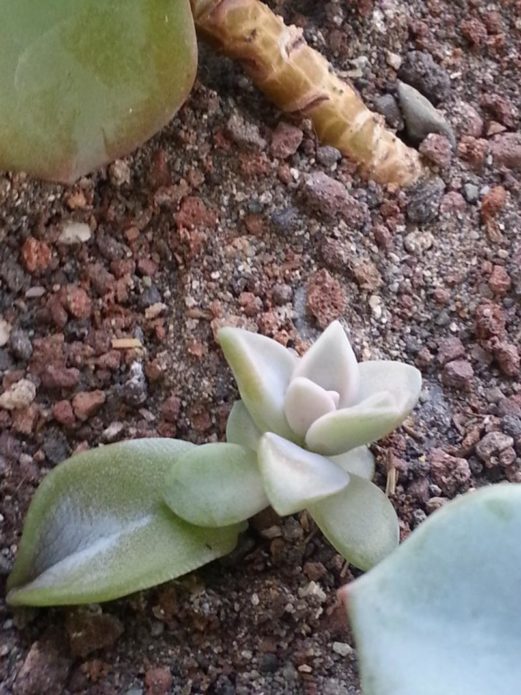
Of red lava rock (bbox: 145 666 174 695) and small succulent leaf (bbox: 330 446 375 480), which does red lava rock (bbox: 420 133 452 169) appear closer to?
small succulent leaf (bbox: 330 446 375 480)

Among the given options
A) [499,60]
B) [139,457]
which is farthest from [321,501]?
[499,60]

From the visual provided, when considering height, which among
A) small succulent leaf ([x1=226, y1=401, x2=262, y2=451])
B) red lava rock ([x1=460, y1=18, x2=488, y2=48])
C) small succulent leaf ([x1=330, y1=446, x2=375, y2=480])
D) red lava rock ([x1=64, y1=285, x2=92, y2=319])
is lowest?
red lava rock ([x1=64, y1=285, x2=92, y2=319])

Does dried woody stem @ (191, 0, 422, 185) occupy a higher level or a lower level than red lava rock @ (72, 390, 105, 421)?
higher

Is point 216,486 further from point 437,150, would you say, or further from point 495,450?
point 437,150

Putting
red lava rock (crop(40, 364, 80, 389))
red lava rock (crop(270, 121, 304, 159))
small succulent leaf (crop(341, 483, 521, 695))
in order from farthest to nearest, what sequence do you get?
red lava rock (crop(270, 121, 304, 159))
red lava rock (crop(40, 364, 80, 389))
small succulent leaf (crop(341, 483, 521, 695))

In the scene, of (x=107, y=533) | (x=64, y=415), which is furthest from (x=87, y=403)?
(x=107, y=533)

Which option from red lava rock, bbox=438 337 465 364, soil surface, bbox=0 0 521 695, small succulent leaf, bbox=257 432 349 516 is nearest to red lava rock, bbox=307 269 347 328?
soil surface, bbox=0 0 521 695

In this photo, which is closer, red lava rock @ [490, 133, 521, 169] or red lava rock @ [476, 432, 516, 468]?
red lava rock @ [476, 432, 516, 468]
